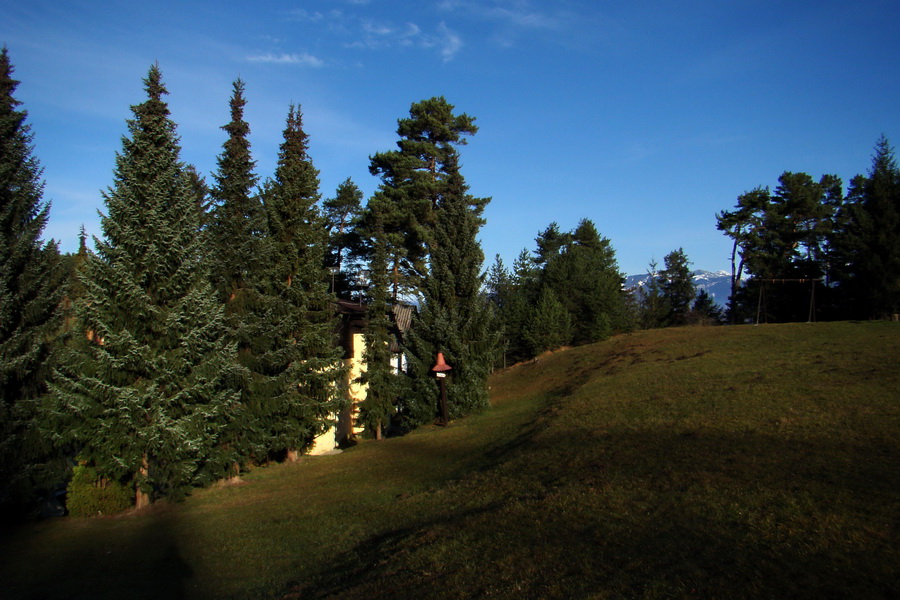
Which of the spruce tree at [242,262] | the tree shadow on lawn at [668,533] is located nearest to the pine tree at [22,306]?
the spruce tree at [242,262]

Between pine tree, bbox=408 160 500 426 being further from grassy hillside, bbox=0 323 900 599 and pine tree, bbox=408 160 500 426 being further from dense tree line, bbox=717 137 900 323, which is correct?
dense tree line, bbox=717 137 900 323

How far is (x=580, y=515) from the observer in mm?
10062

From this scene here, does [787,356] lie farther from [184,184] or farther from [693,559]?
[184,184]

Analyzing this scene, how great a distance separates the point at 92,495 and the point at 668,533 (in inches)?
668

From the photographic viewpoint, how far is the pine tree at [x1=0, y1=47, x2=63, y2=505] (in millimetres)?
16578

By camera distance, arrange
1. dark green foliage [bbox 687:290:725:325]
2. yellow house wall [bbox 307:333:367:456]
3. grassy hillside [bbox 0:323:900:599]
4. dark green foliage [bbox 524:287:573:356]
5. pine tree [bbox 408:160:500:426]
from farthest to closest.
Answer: dark green foliage [bbox 687:290:725:325], dark green foliage [bbox 524:287:573:356], yellow house wall [bbox 307:333:367:456], pine tree [bbox 408:160:500:426], grassy hillside [bbox 0:323:900:599]

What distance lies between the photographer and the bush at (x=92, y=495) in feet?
54.4

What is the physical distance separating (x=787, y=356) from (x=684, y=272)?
59060 millimetres

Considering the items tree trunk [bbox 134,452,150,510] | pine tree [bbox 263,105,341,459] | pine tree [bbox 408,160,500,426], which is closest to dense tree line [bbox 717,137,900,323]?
pine tree [bbox 408,160,500,426]

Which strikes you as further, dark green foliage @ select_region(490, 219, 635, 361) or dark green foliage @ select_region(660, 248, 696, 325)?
dark green foliage @ select_region(660, 248, 696, 325)

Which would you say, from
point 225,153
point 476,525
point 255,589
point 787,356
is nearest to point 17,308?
point 225,153

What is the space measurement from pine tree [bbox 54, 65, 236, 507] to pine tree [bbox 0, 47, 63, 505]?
1346mm

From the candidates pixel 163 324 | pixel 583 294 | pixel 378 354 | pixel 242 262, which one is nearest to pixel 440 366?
pixel 378 354

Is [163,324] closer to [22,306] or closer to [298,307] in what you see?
[22,306]
